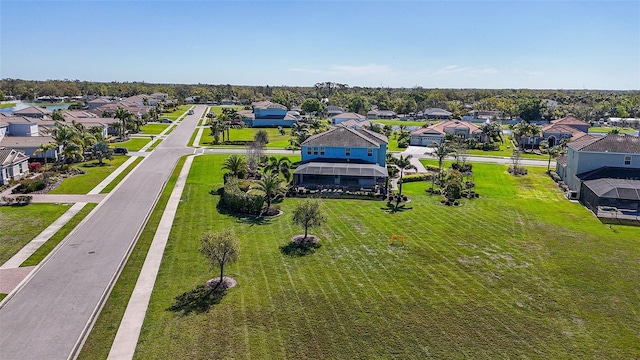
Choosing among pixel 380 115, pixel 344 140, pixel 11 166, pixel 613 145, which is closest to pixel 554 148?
pixel 613 145

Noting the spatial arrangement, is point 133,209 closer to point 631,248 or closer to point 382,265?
point 382,265

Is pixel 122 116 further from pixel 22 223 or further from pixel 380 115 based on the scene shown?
pixel 380 115

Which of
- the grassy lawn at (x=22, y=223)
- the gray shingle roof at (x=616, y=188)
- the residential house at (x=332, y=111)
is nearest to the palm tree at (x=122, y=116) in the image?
the grassy lawn at (x=22, y=223)

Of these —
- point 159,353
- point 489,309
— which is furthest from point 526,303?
A: point 159,353

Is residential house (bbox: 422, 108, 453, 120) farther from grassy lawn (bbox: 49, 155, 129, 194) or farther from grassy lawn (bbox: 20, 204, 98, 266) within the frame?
grassy lawn (bbox: 20, 204, 98, 266)

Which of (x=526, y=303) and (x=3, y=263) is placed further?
(x=3, y=263)

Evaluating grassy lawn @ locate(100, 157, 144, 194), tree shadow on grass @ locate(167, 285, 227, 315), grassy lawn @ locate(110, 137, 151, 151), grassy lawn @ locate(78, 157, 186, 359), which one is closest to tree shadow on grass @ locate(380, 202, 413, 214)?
tree shadow on grass @ locate(167, 285, 227, 315)
